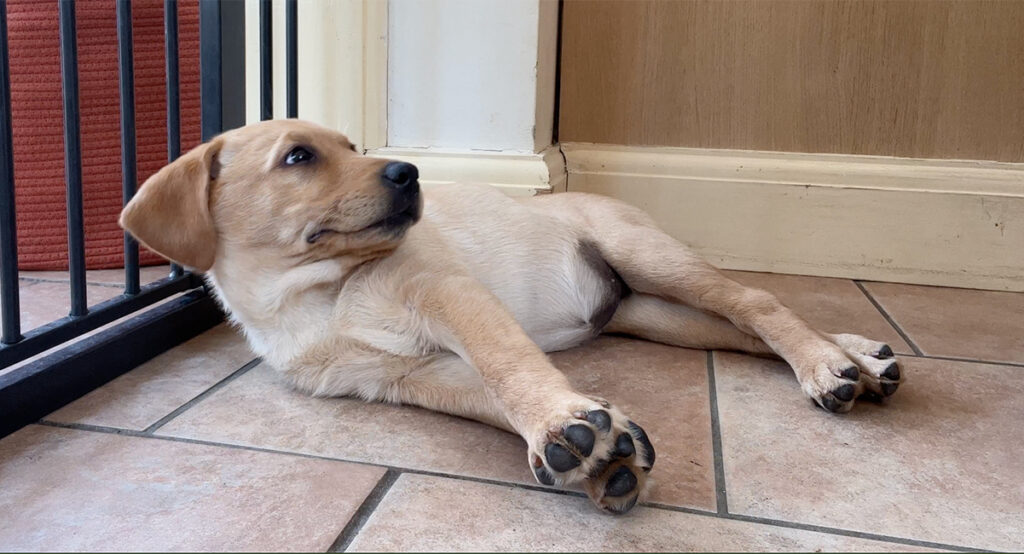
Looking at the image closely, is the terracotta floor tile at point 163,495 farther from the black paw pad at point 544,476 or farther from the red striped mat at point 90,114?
the red striped mat at point 90,114

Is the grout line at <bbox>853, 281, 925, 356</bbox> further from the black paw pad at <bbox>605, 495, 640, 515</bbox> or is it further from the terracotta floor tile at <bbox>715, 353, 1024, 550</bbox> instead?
the black paw pad at <bbox>605, 495, 640, 515</bbox>

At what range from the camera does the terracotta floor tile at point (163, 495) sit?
1.22m

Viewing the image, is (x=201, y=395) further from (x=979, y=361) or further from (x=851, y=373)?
(x=979, y=361)

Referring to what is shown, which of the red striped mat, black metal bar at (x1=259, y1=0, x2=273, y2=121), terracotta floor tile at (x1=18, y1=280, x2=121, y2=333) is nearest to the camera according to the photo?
terracotta floor tile at (x1=18, y1=280, x2=121, y2=333)

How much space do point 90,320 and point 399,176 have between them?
79 centimetres

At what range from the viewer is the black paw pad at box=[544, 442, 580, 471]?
1.26 metres

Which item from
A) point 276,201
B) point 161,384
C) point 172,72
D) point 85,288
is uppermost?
point 172,72

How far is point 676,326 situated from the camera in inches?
87.4

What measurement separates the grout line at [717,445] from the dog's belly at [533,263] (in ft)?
Answer: 1.11

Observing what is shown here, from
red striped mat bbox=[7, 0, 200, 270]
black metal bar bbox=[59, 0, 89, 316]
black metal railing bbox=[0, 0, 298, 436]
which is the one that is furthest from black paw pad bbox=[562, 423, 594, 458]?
red striped mat bbox=[7, 0, 200, 270]

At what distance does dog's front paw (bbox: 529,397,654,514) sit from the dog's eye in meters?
0.82

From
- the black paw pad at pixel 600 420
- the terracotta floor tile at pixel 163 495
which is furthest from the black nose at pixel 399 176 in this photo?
→ the black paw pad at pixel 600 420

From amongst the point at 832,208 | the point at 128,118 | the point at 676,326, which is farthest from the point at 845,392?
the point at 128,118

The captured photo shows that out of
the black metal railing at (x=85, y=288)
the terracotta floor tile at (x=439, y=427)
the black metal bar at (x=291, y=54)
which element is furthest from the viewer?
the black metal bar at (x=291, y=54)
